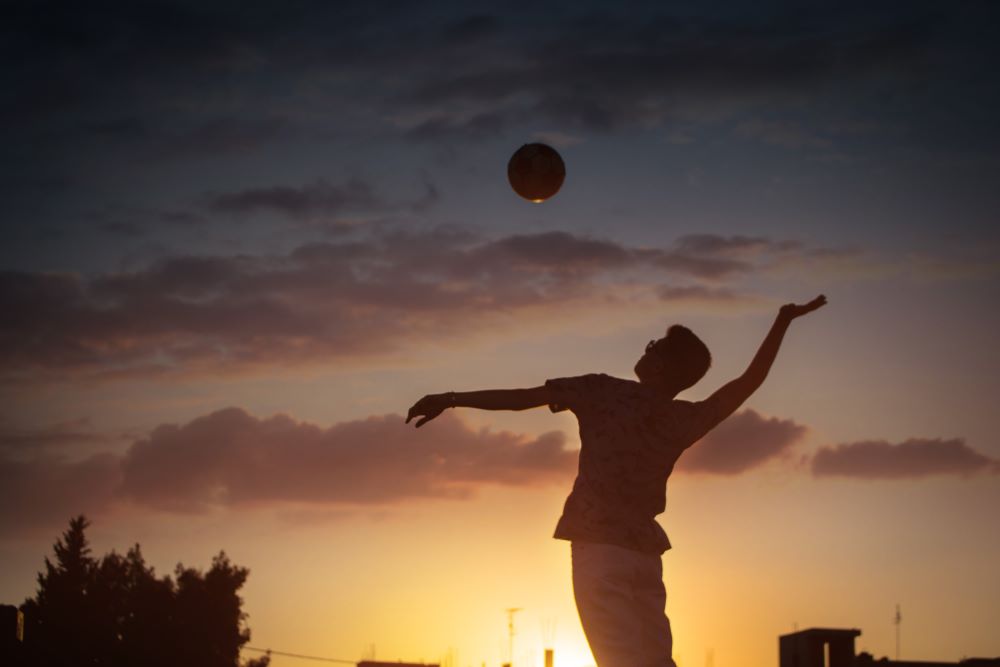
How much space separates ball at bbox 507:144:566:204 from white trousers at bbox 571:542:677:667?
6.72 metres

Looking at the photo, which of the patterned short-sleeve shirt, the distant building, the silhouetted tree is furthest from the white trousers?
the silhouetted tree

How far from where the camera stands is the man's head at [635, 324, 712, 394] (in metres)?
9.29

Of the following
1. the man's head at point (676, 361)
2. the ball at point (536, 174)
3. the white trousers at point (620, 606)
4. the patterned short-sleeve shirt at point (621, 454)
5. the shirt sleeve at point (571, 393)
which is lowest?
the white trousers at point (620, 606)

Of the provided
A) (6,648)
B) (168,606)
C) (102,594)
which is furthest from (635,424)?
(102,594)

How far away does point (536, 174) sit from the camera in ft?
48.5

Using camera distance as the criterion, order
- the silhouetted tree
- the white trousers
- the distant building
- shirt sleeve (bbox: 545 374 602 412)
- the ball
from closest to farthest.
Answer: the white trousers, shirt sleeve (bbox: 545 374 602 412), the ball, the distant building, the silhouetted tree

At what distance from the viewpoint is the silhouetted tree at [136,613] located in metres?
91.1

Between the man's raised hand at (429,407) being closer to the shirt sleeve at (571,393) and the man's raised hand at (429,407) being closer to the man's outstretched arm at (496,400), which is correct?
the man's outstretched arm at (496,400)

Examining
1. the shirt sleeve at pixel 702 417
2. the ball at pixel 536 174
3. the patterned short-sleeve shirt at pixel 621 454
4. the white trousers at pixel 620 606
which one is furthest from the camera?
the ball at pixel 536 174

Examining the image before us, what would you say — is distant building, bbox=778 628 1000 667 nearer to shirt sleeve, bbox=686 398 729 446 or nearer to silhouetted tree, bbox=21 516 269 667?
shirt sleeve, bbox=686 398 729 446

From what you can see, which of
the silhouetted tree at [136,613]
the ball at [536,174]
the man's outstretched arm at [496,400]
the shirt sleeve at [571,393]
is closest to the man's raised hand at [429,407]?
the man's outstretched arm at [496,400]

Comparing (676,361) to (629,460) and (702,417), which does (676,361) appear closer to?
(702,417)

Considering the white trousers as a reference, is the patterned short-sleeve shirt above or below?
above

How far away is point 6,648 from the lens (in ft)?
40.8
